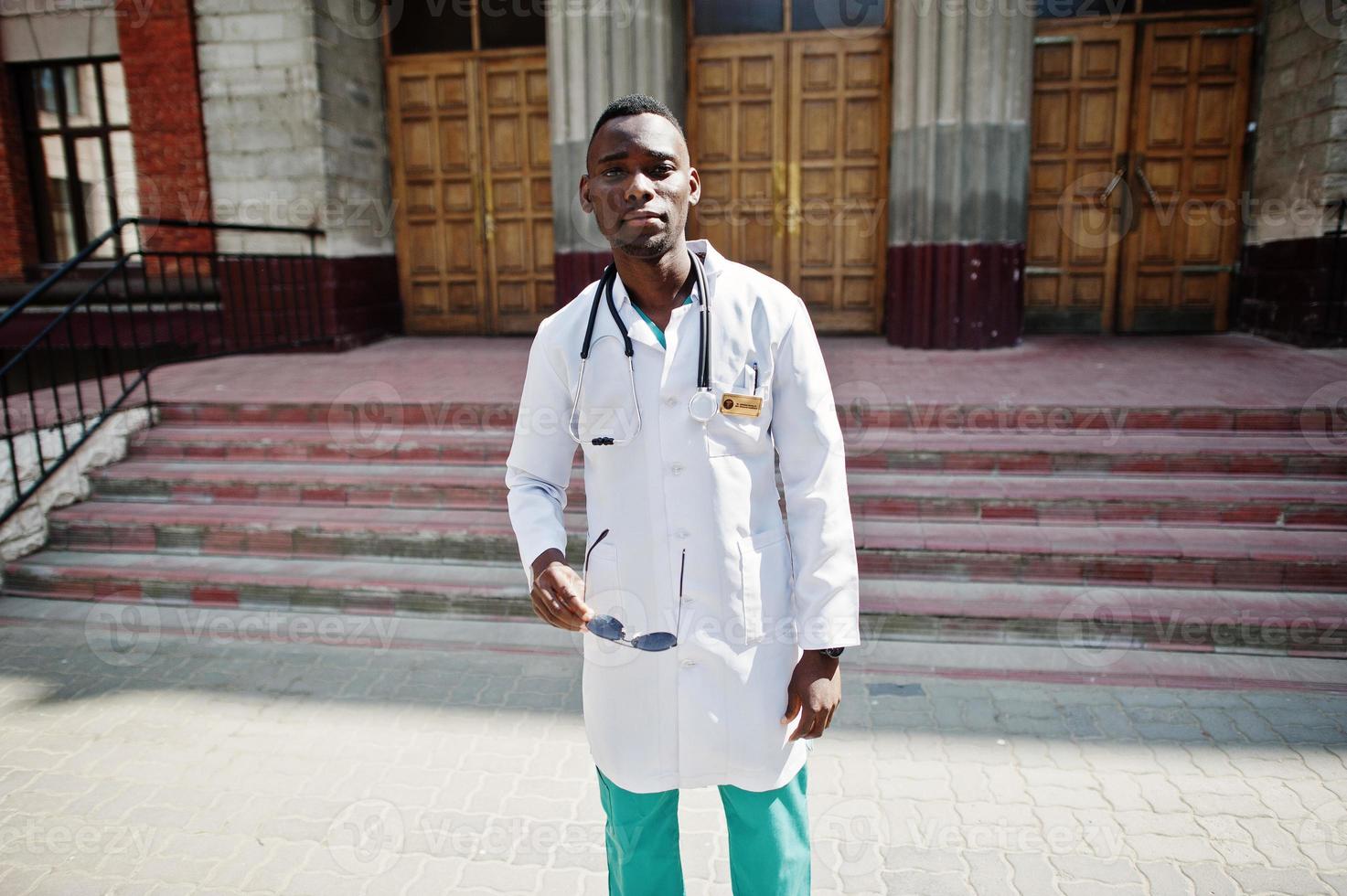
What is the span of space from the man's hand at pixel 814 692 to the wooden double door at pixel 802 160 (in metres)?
7.87

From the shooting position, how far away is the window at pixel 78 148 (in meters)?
10.1

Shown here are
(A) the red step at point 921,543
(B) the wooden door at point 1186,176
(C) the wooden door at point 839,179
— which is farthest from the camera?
(C) the wooden door at point 839,179

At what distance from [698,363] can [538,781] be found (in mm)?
2142

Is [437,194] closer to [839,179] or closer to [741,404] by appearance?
[839,179]

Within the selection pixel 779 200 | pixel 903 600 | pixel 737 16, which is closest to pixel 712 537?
pixel 903 600

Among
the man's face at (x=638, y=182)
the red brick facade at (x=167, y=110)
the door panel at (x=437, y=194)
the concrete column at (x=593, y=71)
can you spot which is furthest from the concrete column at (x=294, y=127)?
the man's face at (x=638, y=182)

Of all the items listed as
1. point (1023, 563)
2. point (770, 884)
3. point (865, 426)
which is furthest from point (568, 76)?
point (770, 884)

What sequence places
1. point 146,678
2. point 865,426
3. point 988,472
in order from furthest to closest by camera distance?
point 865,426
point 988,472
point 146,678

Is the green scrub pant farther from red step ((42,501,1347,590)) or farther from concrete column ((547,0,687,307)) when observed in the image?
concrete column ((547,0,687,307))

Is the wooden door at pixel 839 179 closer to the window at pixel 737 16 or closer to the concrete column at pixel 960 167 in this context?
the window at pixel 737 16

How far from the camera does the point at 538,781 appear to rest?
334 centimetres

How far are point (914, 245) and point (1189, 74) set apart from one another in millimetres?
3492

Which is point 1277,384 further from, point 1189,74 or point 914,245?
point 1189,74

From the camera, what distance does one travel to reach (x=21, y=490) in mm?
5668
